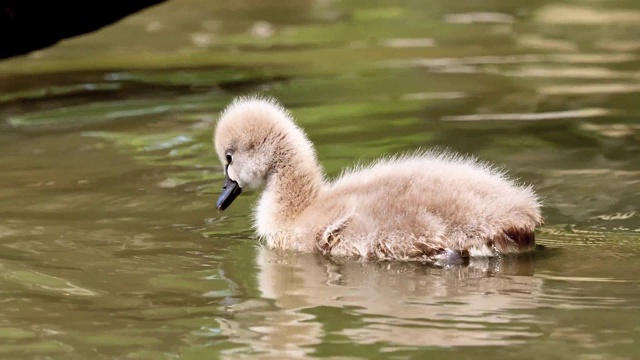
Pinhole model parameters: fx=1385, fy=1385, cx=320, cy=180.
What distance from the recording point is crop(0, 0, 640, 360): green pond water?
4.74 m

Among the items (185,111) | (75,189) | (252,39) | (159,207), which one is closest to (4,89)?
(185,111)

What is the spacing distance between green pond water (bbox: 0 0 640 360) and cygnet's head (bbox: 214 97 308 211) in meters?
0.33

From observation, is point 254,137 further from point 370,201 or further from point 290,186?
point 370,201

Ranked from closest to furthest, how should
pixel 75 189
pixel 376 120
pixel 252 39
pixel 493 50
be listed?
pixel 75 189 → pixel 376 120 → pixel 493 50 → pixel 252 39

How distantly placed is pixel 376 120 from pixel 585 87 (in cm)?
188

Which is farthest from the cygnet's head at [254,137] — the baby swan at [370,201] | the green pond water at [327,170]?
the green pond water at [327,170]

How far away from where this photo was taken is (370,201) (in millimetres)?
5871

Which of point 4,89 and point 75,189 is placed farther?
point 4,89

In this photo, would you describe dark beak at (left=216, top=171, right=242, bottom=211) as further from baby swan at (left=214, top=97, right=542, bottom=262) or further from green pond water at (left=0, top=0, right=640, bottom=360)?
green pond water at (left=0, top=0, right=640, bottom=360)

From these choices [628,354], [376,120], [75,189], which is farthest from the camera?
[376,120]

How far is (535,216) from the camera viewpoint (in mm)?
5773

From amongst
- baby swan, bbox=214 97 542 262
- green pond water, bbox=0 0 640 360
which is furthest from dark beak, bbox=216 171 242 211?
green pond water, bbox=0 0 640 360

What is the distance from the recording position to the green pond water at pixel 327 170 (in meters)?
4.74

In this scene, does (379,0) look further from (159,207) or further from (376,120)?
(159,207)
